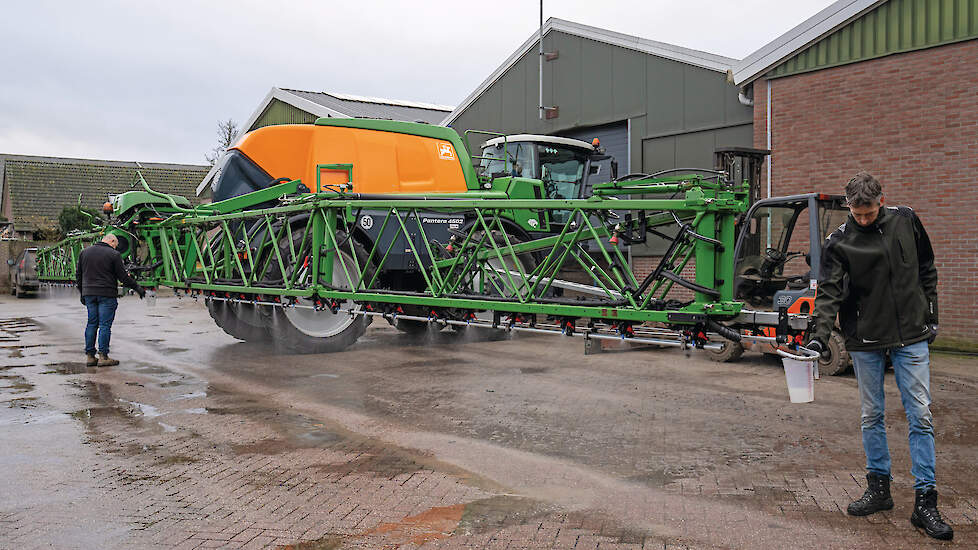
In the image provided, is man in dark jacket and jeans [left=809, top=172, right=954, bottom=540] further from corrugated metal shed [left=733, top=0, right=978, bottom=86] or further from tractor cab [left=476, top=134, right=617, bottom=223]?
tractor cab [left=476, top=134, right=617, bottom=223]

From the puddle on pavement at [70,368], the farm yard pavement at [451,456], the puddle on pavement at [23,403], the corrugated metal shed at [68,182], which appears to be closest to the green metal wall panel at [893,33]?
the farm yard pavement at [451,456]

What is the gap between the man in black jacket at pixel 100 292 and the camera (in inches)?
368

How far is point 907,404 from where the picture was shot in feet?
13.5

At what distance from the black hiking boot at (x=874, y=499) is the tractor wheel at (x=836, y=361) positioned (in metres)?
4.45

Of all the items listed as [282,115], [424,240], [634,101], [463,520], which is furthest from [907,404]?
[282,115]

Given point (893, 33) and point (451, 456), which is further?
point (893, 33)

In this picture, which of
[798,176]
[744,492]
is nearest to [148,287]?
[744,492]

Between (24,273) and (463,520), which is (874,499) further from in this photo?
(24,273)

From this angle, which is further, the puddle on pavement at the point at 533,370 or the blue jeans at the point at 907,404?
the puddle on pavement at the point at 533,370

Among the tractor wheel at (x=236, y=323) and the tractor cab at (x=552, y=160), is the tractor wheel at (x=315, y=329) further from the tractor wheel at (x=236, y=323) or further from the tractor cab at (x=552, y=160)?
the tractor cab at (x=552, y=160)

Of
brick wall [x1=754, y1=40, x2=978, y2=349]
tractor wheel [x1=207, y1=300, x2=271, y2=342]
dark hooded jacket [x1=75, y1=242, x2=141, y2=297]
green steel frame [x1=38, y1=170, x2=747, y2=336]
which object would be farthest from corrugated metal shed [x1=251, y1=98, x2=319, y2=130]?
brick wall [x1=754, y1=40, x2=978, y2=349]

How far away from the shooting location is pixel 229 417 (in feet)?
21.2

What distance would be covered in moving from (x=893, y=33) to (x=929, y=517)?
A: 31.3 ft

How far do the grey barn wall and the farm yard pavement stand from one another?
5.82 meters
